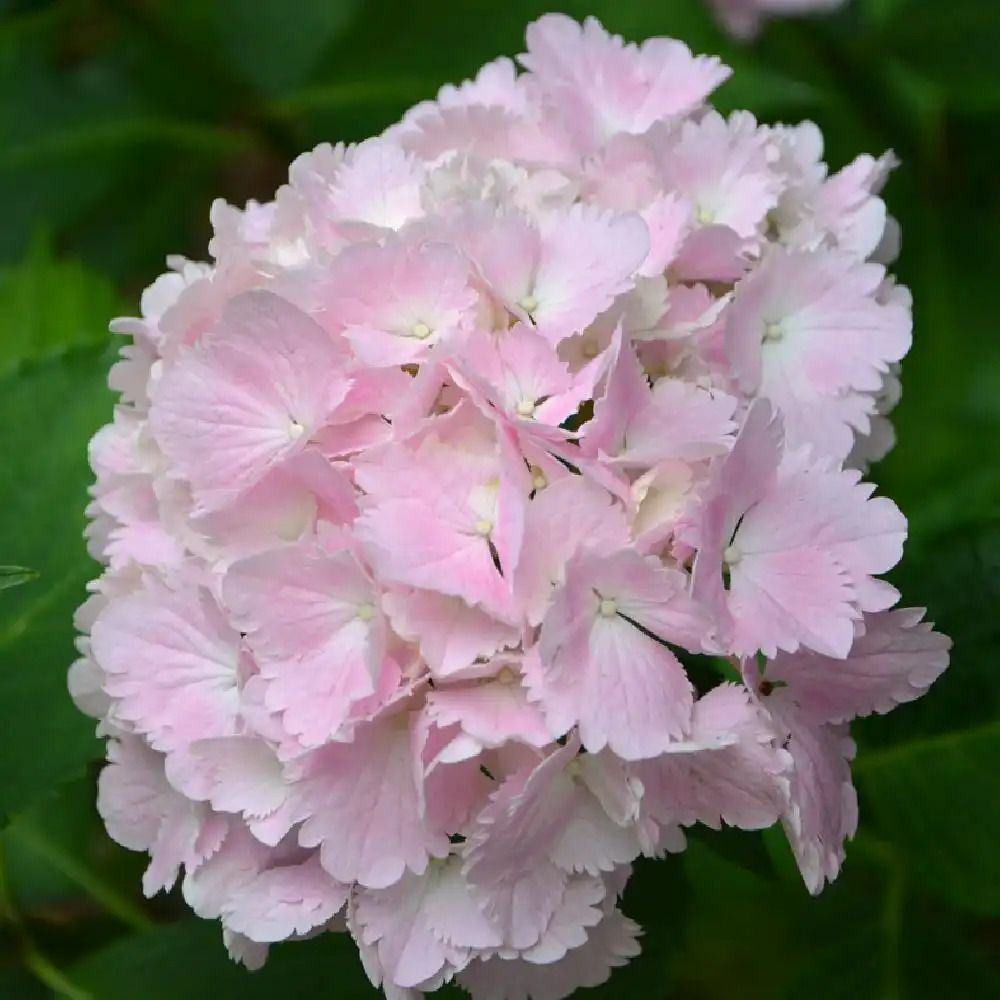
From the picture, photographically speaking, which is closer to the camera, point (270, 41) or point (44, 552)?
point (44, 552)

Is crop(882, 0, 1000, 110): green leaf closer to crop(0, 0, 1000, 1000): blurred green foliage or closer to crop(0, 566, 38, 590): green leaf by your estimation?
crop(0, 0, 1000, 1000): blurred green foliage

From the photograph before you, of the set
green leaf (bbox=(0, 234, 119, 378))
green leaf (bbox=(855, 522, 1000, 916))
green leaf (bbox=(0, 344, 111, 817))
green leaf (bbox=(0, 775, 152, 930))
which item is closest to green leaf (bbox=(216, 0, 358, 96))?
green leaf (bbox=(0, 234, 119, 378))

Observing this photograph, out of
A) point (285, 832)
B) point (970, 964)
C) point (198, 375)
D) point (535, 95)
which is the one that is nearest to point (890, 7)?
point (535, 95)

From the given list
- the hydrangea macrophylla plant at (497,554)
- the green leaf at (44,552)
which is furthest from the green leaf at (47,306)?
the hydrangea macrophylla plant at (497,554)

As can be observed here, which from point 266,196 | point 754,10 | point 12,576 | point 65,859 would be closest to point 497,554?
point 12,576

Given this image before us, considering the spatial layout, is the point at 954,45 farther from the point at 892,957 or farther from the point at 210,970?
the point at 210,970

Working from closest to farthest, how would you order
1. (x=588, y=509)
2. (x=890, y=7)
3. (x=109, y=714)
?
(x=588, y=509)
(x=109, y=714)
(x=890, y=7)

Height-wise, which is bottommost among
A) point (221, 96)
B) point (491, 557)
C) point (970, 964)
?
point (970, 964)

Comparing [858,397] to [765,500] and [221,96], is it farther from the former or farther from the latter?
[221,96]
